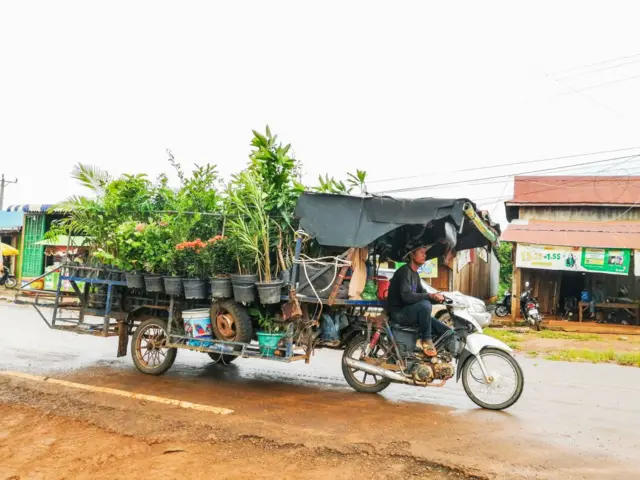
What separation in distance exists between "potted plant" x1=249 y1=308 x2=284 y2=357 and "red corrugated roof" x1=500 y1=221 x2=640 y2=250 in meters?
13.7

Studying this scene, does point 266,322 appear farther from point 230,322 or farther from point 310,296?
point 310,296

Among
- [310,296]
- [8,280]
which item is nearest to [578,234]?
[310,296]

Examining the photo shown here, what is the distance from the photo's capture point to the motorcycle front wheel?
6.31m

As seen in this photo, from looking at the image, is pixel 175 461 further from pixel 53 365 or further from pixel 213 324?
pixel 53 365

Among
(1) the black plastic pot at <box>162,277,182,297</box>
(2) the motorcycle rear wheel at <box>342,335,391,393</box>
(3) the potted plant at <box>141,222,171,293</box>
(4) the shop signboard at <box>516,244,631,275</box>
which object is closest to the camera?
(2) the motorcycle rear wheel at <box>342,335,391,393</box>

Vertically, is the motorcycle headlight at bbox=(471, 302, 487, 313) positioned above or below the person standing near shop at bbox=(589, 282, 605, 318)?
Answer: below

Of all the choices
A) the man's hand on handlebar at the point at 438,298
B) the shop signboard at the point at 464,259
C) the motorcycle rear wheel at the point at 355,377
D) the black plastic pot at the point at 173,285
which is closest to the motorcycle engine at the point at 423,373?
the motorcycle rear wheel at the point at 355,377

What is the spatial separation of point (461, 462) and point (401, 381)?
7.04 ft

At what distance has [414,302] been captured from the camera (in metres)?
6.74

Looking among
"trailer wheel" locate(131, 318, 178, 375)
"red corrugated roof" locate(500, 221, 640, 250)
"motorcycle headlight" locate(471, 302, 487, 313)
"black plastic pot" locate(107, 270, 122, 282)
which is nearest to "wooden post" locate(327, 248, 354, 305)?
"trailer wheel" locate(131, 318, 178, 375)

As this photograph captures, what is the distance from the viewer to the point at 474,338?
21.6 ft

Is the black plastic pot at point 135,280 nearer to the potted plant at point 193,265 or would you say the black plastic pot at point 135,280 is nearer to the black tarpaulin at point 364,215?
the potted plant at point 193,265

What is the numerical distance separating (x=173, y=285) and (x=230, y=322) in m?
0.99

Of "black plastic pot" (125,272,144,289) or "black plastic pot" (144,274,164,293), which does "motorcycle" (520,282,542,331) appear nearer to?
"black plastic pot" (144,274,164,293)
